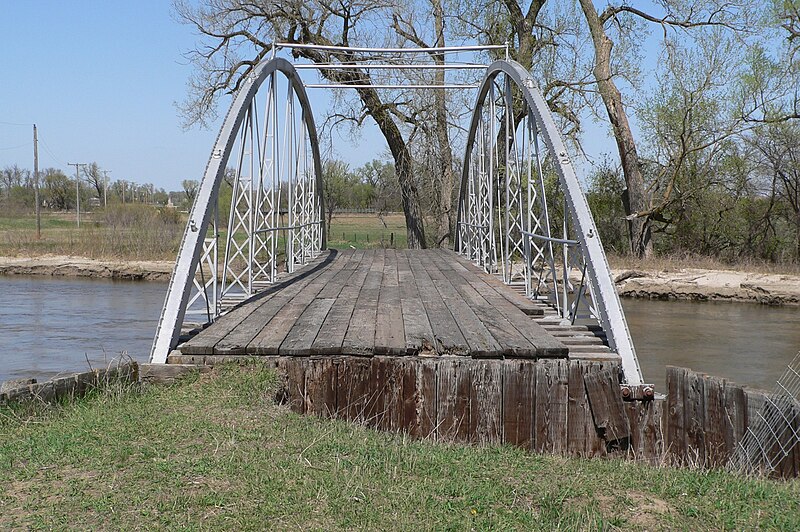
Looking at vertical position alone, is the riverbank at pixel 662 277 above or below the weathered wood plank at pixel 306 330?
below

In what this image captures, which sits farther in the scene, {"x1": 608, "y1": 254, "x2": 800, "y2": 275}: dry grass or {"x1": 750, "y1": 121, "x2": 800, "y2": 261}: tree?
{"x1": 750, "y1": 121, "x2": 800, "y2": 261}: tree

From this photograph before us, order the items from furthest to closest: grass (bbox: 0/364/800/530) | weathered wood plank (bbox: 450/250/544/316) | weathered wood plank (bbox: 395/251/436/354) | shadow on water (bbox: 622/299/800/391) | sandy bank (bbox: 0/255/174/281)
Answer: sandy bank (bbox: 0/255/174/281)
shadow on water (bbox: 622/299/800/391)
weathered wood plank (bbox: 450/250/544/316)
weathered wood plank (bbox: 395/251/436/354)
grass (bbox: 0/364/800/530)

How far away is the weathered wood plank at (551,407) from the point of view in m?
6.48

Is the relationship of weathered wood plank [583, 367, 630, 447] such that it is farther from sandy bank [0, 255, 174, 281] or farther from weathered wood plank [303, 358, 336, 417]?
sandy bank [0, 255, 174, 281]

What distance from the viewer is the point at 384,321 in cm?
820

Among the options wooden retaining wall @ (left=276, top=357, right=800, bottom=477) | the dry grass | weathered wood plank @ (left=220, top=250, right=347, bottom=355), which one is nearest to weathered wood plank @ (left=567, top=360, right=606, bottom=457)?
wooden retaining wall @ (left=276, top=357, right=800, bottom=477)

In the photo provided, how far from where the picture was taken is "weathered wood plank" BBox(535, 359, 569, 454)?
648 centimetres

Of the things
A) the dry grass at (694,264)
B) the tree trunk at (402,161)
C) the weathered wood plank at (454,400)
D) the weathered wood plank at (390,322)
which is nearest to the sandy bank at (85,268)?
the tree trunk at (402,161)

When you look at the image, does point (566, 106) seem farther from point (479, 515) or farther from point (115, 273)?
point (479, 515)

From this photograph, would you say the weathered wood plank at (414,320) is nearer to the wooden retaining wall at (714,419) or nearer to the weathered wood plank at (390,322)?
the weathered wood plank at (390,322)

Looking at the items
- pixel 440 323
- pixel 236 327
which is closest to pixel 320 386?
pixel 236 327

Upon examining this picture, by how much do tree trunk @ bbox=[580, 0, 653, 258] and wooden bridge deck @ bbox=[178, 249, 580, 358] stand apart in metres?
17.0

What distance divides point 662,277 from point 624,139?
5536mm

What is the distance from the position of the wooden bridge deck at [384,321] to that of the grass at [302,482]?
1.05m
